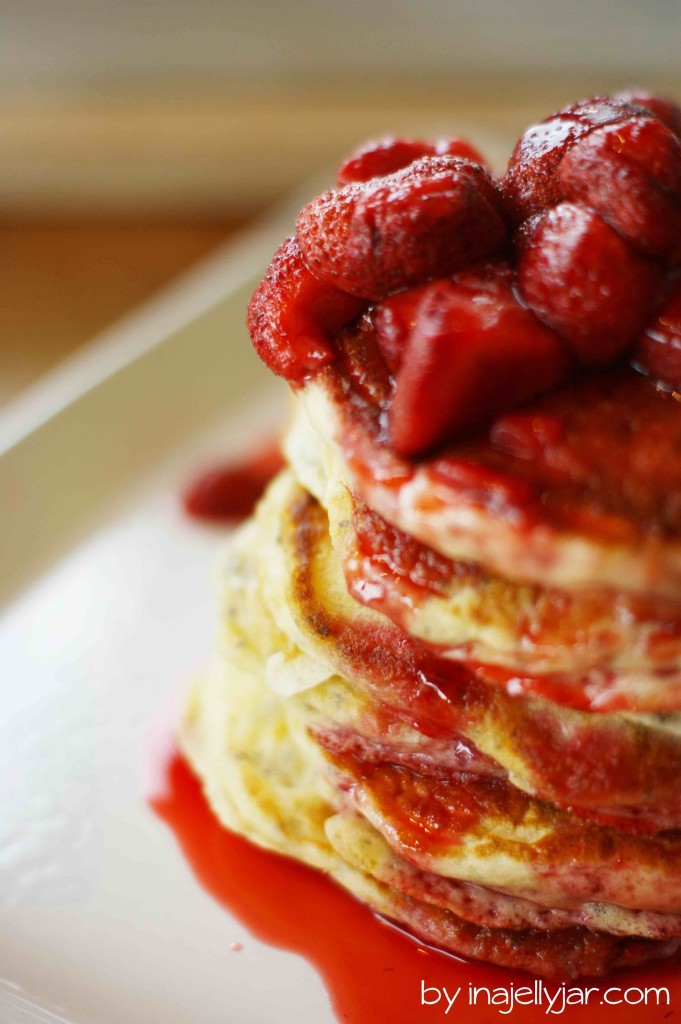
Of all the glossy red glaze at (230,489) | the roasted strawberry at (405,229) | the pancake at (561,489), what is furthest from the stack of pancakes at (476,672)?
the glossy red glaze at (230,489)

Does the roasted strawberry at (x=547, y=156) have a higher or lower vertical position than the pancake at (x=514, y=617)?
higher

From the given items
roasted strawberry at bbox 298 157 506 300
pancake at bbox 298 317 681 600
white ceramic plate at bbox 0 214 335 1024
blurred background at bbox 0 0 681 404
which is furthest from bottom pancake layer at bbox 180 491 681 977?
blurred background at bbox 0 0 681 404

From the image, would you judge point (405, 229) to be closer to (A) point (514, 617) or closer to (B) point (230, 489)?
(A) point (514, 617)

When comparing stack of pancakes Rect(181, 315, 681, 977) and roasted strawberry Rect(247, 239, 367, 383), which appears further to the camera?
roasted strawberry Rect(247, 239, 367, 383)

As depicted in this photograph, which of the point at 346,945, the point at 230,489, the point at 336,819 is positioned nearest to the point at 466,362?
the point at 336,819

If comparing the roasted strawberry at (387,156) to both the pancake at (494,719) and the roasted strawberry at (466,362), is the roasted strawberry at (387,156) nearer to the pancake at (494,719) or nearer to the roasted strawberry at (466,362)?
the roasted strawberry at (466,362)

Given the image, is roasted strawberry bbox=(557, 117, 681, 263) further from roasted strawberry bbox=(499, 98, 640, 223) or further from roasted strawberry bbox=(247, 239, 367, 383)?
roasted strawberry bbox=(247, 239, 367, 383)
